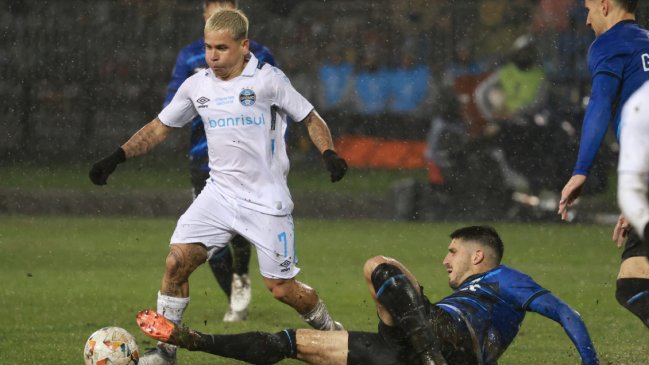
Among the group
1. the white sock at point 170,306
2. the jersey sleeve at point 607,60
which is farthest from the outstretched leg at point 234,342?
the jersey sleeve at point 607,60

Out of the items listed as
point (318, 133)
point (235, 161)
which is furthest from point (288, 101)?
point (235, 161)

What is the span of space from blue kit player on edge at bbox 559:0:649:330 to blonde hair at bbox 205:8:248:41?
1806mm

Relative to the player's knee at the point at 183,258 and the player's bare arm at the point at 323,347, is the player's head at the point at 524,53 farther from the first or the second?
the player's bare arm at the point at 323,347

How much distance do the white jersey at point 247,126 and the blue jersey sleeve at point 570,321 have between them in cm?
158

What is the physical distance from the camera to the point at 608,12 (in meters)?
5.81

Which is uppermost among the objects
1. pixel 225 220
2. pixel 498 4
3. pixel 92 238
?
pixel 498 4

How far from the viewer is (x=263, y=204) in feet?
22.0

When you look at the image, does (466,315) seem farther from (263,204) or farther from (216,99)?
(216,99)

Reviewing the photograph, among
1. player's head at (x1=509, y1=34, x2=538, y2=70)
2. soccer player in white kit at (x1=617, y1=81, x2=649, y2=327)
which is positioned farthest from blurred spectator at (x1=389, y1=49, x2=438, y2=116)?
soccer player in white kit at (x1=617, y1=81, x2=649, y2=327)

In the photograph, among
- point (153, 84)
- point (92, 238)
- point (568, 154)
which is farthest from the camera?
point (153, 84)

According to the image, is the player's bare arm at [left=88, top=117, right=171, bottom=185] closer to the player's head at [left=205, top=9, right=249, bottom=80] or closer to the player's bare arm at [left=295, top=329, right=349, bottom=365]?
the player's head at [left=205, top=9, right=249, bottom=80]

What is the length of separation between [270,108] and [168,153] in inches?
499

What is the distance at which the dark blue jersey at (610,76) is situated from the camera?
557 cm

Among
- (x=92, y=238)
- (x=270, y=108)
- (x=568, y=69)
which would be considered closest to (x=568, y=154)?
(x=568, y=69)
